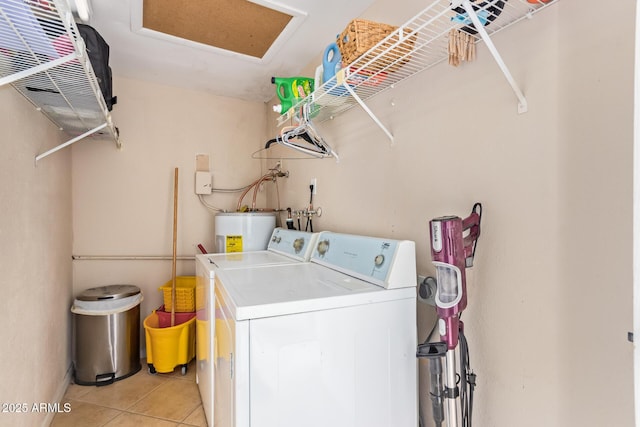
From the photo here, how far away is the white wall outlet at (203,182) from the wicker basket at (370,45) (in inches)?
80.2

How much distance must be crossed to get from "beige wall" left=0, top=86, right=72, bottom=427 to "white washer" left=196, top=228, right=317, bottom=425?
0.79m

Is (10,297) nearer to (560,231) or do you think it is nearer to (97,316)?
(97,316)

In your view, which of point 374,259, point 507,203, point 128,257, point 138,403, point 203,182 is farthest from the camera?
point 203,182

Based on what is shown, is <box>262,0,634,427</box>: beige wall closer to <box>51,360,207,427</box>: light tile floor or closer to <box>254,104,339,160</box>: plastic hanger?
<box>254,104,339,160</box>: plastic hanger

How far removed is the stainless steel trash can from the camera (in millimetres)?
2295

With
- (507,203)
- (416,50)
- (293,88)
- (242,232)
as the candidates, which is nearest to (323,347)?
(507,203)

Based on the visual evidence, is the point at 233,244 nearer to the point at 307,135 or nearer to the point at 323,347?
the point at 307,135

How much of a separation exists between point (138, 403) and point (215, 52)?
240 centimetres

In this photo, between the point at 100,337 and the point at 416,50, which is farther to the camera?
the point at 100,337

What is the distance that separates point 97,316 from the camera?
2291mm

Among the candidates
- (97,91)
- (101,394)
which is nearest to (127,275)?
(101,394)

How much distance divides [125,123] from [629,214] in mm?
3193

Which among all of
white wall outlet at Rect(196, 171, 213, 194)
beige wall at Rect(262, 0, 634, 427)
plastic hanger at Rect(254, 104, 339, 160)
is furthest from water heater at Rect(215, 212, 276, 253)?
beige wall at Rect(262, 0, 634, 427)

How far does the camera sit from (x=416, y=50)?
3.66ft
